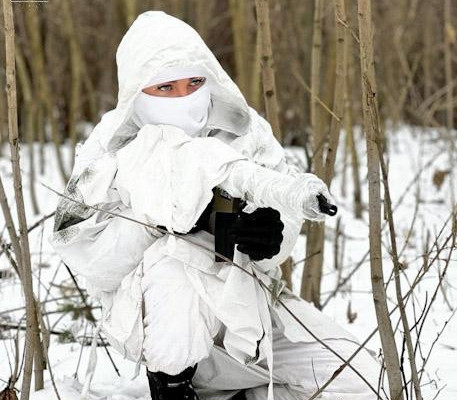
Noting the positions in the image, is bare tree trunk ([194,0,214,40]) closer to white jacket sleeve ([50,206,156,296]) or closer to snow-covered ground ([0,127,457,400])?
snow-covered ground ([0,127,457,400])

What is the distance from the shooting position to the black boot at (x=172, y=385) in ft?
6.27

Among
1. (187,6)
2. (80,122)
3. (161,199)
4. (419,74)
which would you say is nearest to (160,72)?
(161,199)

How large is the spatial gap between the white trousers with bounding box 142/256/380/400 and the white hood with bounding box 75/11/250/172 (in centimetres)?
34

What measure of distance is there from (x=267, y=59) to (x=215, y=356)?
812 mm

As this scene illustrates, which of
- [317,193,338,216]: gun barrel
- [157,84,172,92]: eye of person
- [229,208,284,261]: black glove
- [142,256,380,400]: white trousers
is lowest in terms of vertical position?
[142,256,380,400]: white trousers

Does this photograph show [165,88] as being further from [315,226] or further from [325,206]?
[315,226]

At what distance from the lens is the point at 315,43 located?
2732 millimetres

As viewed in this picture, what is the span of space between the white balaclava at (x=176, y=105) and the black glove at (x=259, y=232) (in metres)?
0.30

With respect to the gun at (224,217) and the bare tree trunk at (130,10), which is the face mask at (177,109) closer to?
Result: the gun at (224,217)

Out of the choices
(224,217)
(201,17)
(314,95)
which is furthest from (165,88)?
(201,17)

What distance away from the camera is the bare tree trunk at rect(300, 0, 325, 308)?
105 inches

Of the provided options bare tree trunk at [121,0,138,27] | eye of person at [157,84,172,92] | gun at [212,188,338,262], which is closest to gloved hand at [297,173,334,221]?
gun at [212,188,338,262]

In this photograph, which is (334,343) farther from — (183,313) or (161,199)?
(161,199)

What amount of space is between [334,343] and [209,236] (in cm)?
42
